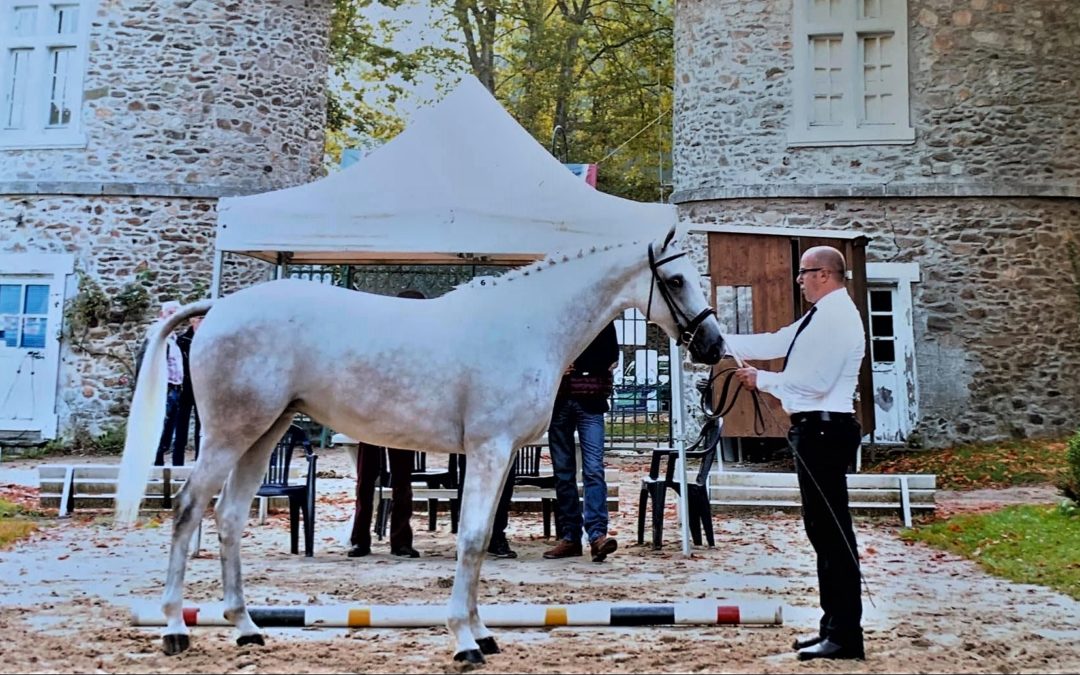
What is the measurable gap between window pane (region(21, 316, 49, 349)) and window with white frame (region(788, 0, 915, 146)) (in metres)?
11.3

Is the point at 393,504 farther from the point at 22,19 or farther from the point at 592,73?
the point at 592,73

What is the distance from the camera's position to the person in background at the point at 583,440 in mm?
6863

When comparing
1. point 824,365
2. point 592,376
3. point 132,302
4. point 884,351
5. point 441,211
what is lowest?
point 824,365

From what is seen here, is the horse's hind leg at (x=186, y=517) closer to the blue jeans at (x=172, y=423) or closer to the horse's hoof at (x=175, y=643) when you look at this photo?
the horse's hoof at (x=175, y=643)

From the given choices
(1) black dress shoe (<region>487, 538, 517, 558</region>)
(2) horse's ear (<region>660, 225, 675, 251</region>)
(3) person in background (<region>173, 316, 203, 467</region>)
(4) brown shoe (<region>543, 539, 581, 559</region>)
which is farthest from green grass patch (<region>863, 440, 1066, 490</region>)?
(3) person in background (<region>173, 316, 203, 467</region>)

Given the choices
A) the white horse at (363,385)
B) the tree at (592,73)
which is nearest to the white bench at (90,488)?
the white horse at (363,385)

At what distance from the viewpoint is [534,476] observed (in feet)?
24.8

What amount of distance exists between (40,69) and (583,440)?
1232 centimetres

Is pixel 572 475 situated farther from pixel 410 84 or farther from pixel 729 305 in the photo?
pixel 410 84

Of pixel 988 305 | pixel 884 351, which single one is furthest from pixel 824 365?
pixel 988 305

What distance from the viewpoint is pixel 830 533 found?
4289 millimetres

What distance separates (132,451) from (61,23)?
1303cm

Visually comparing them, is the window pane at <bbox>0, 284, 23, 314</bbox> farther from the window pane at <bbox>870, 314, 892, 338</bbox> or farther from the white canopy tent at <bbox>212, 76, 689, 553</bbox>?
the window pane at <bbox>870, 314, 892, 338</bbox>

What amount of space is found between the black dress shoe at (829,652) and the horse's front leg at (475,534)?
1.36 meters
